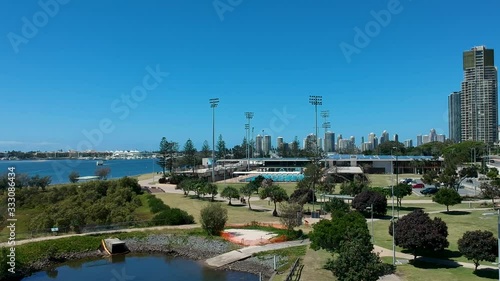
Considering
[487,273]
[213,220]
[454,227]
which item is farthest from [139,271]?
[454,227]

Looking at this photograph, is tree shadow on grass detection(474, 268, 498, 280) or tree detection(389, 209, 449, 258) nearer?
tree shadow on grass detection(474, 268, 498, 280)

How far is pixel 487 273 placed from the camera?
18.7 meters

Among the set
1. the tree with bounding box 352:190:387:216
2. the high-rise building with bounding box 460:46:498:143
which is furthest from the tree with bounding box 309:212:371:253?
the high-rise building with bounding box 460:46:498:143

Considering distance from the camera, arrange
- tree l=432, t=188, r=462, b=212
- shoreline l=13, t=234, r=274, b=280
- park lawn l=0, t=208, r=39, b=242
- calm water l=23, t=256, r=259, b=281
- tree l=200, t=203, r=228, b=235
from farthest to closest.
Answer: tree l=432, t=188, r=462, b=212
tree l=200, t=203, r=228, b=235
park lawn l=0, t=208, r=39, b=242
shoreline l=13, t=234, r=274, b=280
calm water l=23, t=256, r=259, b=281

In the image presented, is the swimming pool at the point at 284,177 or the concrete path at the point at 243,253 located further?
the swimming pool at the point at 284,177

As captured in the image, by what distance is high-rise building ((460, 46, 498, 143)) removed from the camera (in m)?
133

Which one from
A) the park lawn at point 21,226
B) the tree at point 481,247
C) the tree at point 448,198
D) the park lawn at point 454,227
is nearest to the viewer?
the tree at point 481,247

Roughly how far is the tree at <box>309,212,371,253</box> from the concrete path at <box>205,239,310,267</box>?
542 cm

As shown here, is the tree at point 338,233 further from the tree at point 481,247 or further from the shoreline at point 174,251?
the tree at point 481,247

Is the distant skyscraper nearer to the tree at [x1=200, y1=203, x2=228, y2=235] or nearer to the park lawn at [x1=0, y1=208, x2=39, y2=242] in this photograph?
the tree at [x1=200, y1=203, x2=228, y2=235]

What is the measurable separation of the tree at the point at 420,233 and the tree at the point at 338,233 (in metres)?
2.18

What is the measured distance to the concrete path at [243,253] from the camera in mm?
24781

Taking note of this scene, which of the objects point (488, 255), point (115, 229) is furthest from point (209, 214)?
point (488, 255)

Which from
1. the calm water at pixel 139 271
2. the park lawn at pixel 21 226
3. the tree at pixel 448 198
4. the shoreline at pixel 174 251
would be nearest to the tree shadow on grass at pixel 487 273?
the shoreline at pixel 174 251
